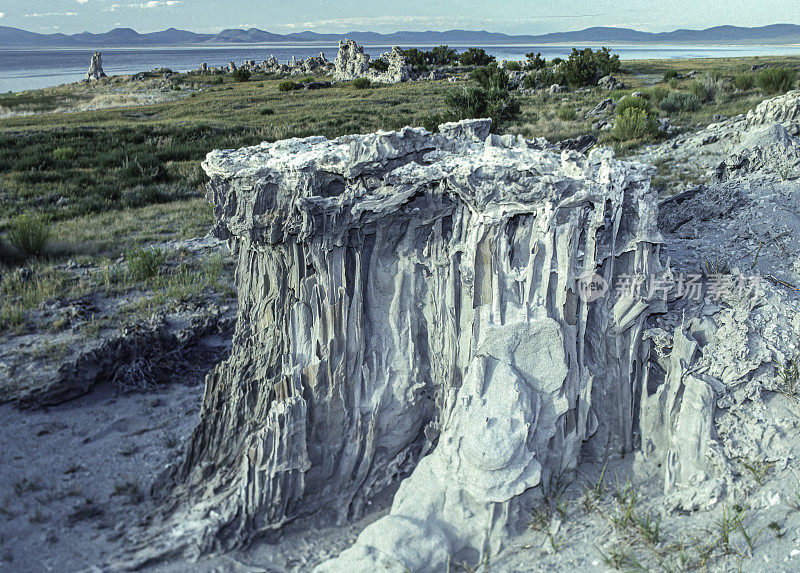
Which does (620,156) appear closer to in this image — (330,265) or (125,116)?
(330,265)

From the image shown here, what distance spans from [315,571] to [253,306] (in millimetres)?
2085

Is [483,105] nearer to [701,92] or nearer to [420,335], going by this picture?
[701,92]

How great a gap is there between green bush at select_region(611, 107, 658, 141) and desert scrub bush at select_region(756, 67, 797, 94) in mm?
10445

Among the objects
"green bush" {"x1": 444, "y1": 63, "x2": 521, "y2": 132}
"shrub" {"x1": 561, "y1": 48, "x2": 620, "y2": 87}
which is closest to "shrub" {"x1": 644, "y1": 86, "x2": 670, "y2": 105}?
"green bush" {"x1": 444, "y1": 63, "x2": 521, "y2": 132}

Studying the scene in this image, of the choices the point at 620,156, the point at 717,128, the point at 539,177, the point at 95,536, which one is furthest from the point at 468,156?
the point at 717,128

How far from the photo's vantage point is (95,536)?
13.8 ft

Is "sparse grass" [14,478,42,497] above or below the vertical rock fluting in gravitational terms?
below

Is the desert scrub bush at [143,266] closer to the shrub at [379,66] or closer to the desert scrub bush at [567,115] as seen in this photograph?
the desert scrub bush at [567,115]

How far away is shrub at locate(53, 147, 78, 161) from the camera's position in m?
19.0

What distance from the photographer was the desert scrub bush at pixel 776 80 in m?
23.7

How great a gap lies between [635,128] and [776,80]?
11327 mm

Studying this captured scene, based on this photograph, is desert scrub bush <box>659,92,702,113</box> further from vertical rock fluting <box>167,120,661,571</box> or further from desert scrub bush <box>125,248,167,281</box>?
vertical rock fluting <box>167,120,661,571</box>

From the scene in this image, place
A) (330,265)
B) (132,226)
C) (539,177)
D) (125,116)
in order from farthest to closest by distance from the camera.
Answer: (125,116), (132,226), (330,265), (539,177)

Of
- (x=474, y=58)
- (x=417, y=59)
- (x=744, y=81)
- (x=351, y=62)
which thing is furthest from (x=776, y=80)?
(x=417, y=59)
